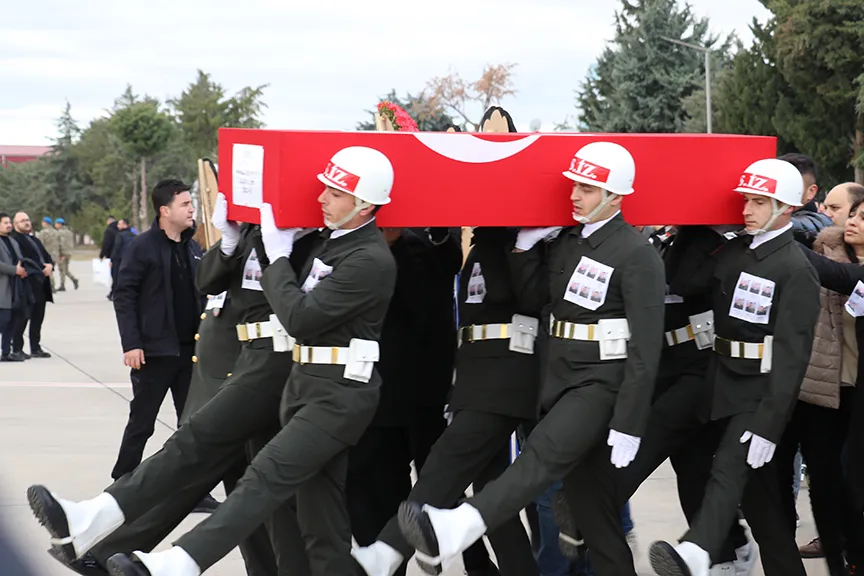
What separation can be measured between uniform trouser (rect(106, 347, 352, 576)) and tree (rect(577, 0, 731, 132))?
40.5 metres

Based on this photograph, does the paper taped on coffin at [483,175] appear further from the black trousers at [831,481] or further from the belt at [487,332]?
the black trousers at [831,481]

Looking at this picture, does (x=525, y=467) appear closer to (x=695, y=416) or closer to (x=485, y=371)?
(x=485, y=371)

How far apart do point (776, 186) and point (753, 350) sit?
26.5 inches

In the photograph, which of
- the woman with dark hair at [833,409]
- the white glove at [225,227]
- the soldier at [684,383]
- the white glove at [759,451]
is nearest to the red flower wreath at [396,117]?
the white glove at [225,227]

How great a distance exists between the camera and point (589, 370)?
16.0ft

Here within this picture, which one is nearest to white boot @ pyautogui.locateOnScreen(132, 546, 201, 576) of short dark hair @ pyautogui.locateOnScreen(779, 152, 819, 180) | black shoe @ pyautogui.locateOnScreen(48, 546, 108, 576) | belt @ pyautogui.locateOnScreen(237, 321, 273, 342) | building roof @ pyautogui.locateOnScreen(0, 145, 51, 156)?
black shoe @ pyautogui.locateOnScreen(48, 546, 108, 576)

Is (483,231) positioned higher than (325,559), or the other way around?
(483,231)

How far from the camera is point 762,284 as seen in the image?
5.11 metres

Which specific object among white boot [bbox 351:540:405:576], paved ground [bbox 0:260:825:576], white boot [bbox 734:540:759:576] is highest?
white boot [bbox 351:540:405:576]

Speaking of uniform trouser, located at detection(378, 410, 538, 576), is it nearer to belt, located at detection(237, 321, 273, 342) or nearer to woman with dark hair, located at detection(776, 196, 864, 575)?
belt, located at detection(237, 321, 273, 342)

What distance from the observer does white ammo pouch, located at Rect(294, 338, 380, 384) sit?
4.75 metres

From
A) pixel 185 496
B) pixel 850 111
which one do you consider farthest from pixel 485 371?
pixel 850 111

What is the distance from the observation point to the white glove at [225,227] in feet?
17.6

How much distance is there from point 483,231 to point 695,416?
1.20m
